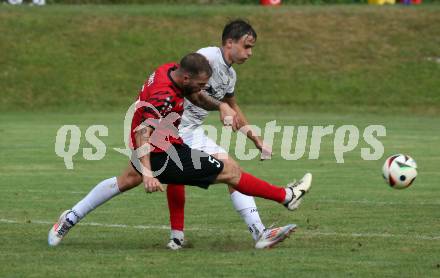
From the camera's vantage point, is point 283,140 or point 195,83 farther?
point 283,140

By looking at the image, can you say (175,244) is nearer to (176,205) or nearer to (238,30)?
(176,205)

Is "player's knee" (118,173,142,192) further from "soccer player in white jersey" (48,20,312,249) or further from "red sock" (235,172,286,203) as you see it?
"red sock" (235,172,286,203)

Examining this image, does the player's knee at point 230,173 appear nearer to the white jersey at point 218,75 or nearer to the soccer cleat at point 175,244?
the soccer cleat at point 175,244

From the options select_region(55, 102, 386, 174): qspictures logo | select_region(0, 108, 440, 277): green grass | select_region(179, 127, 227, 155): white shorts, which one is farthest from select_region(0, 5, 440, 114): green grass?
select_region(179, 127, 227, 155): white shorts

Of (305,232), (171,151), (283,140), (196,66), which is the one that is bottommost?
(283,140)

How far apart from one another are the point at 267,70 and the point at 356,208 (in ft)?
85.6

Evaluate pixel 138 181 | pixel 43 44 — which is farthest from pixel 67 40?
pixel 138 181

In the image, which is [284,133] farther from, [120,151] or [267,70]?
[267,70]

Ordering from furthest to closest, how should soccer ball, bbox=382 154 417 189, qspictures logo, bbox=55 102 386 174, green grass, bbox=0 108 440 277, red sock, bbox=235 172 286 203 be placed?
qspictures logo, bbox=55 102 386 174
soccer ball, bbox=382 154 417 189
red sock, bbox=235 172 286 203
green grass, bbox=0 108 440 277

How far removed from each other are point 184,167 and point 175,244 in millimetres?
891

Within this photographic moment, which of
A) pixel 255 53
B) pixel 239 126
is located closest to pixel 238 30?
pixel 239 126

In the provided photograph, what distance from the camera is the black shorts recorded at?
1071 cm

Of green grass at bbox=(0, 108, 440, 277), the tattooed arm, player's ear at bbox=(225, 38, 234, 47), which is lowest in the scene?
green grass at bbox=(0, 108, 440, 277)

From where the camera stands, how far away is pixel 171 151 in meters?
10.8
